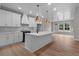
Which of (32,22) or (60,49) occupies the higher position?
(32,22)

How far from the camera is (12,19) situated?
13.7 ft

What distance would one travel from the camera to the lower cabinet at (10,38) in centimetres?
379

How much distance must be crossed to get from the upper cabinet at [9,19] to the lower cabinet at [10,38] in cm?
48

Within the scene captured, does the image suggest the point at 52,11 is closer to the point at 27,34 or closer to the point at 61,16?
the point at 61,16

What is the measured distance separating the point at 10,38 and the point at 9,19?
0.93 metres

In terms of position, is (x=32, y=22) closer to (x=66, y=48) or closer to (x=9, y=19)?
(x=9, y=19)

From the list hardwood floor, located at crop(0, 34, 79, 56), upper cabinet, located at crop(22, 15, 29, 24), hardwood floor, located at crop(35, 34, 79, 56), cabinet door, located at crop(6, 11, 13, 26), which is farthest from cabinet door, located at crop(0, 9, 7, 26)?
hardwood floor, located at crop(35, 34, 79, 56)

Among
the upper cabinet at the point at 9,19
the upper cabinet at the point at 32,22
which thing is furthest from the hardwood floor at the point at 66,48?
the upper cabinet at the point at 9,19

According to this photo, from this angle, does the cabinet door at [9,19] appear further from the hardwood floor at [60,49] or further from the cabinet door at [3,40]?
the hardwood floor at [60,49]

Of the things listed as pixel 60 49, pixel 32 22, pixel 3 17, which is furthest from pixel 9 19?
pixel 60 49

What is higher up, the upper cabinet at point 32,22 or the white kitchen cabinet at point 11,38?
the upper cabinet at point 32,22

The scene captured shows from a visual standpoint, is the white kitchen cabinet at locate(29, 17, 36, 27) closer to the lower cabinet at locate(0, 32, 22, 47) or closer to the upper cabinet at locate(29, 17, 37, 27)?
the upper cabinet at locate(29, 17, 37, 27)

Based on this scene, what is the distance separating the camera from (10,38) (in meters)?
4.11

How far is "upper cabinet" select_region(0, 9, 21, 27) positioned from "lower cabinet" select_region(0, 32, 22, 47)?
1.57ft
